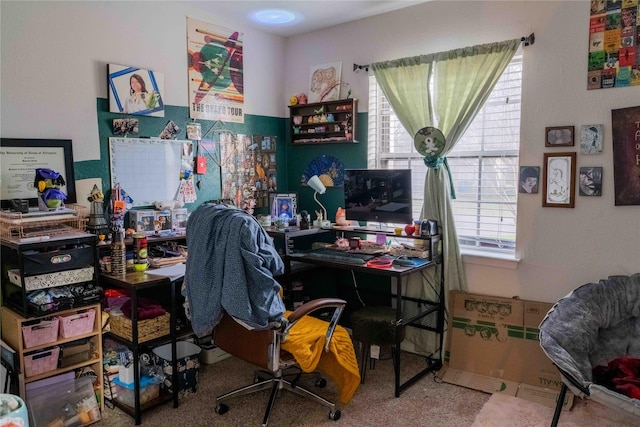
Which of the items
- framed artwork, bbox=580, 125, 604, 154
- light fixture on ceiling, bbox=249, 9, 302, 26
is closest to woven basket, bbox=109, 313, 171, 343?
light fixture on ceiling, bbox=249, 9, 302, 26

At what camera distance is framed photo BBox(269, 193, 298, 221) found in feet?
12.4

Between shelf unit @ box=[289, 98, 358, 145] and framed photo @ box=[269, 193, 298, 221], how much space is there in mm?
524

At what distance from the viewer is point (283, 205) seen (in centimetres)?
380

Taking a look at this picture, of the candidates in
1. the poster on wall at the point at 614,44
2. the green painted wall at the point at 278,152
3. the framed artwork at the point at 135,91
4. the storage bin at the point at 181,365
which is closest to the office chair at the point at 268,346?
the storage bin at the point at 181,365

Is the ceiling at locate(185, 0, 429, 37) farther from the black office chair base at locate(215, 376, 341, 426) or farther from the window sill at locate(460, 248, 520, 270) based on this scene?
the black office chair base at locate(215, 376, 341, 426)

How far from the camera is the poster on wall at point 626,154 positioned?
2.56 meters

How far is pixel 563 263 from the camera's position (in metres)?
2.87

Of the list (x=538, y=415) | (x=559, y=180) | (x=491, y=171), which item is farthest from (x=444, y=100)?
(x=538, y=415)

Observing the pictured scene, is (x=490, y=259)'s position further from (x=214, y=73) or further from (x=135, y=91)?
(x=135, y=91)

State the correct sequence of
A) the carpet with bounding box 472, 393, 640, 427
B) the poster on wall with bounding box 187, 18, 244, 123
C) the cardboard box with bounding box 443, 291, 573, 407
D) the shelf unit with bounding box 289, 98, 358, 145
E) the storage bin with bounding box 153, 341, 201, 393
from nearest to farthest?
the carpet with bounding box 472, 393, 640, 427
the storage bin with bounding box 153, 341, 201, 393
the cardboard box with bounding box 443, 291, 573, 407
the poster on wall with bounding box 187, 18, 244, 123
the shelf unit with bounding box 289, 98, 358, 145

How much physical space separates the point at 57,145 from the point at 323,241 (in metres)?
2.13

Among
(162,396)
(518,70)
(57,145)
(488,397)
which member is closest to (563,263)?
(488,397)

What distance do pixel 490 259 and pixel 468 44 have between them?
58.2 inches

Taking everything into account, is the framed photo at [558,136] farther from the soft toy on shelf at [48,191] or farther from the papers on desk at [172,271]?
the soft toy on shelf at [48,191]
